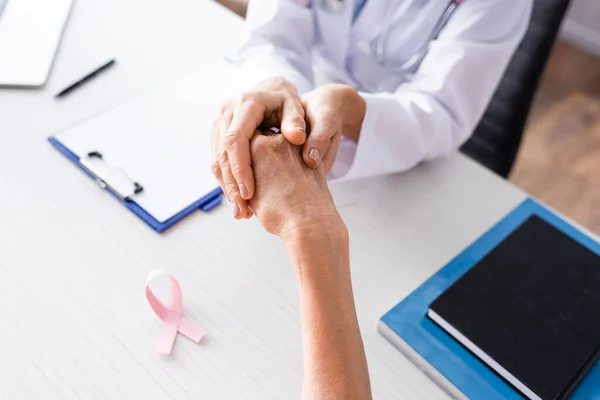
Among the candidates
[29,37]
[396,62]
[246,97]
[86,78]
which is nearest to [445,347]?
[246,97]

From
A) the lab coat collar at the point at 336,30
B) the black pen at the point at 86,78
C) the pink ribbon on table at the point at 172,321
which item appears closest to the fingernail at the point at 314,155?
the pink ribbon on table at the point at 172,321

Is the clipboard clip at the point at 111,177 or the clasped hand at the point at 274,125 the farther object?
the clipboard clip at the point at 111,177

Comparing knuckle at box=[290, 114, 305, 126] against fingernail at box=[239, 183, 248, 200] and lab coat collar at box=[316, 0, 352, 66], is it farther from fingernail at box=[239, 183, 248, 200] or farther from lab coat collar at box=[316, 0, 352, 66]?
lab coat collar at box=[316, 0, 352, 66]

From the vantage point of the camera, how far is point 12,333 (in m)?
0.66

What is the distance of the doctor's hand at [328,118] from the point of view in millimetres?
712

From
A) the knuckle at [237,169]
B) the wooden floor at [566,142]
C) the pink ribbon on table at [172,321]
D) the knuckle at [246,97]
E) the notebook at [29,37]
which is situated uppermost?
the knuckle at [246,97]

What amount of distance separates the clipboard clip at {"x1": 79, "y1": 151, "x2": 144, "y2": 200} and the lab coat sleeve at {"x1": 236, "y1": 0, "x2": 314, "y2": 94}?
27cm

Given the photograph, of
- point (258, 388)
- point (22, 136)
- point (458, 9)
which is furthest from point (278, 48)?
point (258, 388)

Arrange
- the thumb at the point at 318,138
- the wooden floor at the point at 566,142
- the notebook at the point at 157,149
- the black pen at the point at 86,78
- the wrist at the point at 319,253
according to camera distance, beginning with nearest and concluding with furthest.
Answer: the wrist at the point at 319,253 < the thumb at the point at 318,138 < the notebook at the point at 157,149 < the black pen at the point at 86,78 < the wooden floor at the point at 566,142

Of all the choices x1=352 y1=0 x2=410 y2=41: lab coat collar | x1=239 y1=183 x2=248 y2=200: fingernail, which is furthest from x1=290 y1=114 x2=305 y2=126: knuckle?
x1=352 y1=0 x2=410 y2=41: lab coat collar

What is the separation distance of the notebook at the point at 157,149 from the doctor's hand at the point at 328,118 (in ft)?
0.56

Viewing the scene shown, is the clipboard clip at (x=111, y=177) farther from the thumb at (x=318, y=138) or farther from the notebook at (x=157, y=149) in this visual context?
the thumb at (x=318, y=138)

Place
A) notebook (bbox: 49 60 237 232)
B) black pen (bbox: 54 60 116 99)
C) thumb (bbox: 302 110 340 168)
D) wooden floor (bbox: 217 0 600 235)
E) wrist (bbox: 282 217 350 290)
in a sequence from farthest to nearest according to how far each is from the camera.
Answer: wooden floor (bbox: 217 0 600 235)
black pen (bbox: 54 60 116 99)
notebook (bbox: 49 60 237 232)
thumb (bbox: 302 110 340 168)
wrist (bbox: 282 217 350 290)

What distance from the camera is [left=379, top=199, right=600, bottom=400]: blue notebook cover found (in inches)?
25.1
